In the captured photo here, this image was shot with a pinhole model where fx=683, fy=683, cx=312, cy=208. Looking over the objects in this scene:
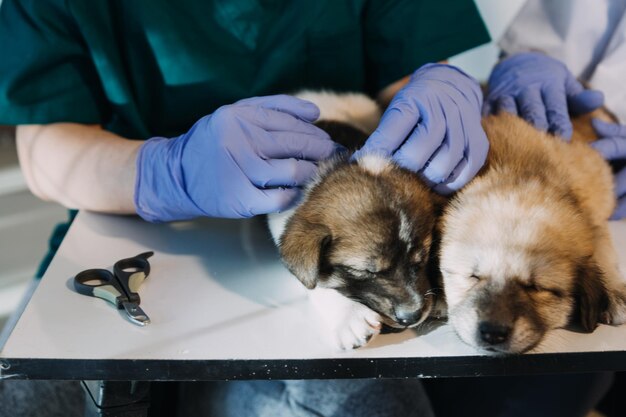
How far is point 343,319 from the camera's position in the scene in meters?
1.10

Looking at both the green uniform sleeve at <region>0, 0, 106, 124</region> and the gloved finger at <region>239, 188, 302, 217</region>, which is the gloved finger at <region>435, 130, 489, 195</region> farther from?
the green uniform sleeve at <region>0, 0, 106, 124</region>

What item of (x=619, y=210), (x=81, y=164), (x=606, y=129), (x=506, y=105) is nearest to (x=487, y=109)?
(x=506, y=105)

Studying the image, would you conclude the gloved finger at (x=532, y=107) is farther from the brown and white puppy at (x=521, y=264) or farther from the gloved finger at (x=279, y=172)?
the gloved finger at (x=279, y=172)

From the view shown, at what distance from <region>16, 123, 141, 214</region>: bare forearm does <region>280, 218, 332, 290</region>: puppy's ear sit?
1.53ft

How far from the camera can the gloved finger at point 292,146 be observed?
1.25 m

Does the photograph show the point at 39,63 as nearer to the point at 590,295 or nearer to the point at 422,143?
the point at 422,143

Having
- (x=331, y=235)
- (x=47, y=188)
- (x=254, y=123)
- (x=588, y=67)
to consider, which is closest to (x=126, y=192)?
(x=47, y=188)

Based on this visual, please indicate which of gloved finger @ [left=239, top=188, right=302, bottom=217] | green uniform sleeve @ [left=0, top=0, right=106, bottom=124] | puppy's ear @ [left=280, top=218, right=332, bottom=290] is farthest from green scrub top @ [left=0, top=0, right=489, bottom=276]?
puppy's ear @ [left=280, top=218, right=332, bottom=290]

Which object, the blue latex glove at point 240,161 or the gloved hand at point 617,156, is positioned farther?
the gloved hand at point 617,156

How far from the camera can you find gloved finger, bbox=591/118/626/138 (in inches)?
61.4

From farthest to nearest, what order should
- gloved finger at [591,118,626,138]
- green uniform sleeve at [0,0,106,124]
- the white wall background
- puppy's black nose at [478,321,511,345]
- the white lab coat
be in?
the white wall background, the white lab coat, gloved finger at [591,118,626,138], green uniform sleeve at [0,0,106,124], puppy's black nose at [478,321,511,345]

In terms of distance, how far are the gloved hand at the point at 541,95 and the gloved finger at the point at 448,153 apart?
1.00ft

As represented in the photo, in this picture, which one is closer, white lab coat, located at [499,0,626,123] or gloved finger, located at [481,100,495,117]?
gloved finger, located at [481,100,495,117]

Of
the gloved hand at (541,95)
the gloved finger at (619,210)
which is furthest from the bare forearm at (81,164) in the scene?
the gloved finger at (619,210)
